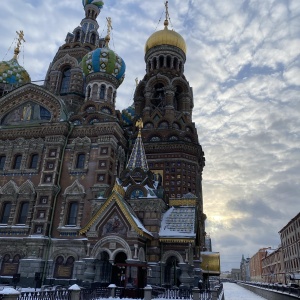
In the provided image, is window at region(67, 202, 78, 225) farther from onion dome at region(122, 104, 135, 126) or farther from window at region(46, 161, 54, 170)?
onion dome at region(122, 104, 135, 126)

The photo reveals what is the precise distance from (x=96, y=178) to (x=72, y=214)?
277 cm

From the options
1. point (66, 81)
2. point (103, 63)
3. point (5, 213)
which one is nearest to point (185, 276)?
point (5, 213)

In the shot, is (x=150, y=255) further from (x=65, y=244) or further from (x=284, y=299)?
(x=284, y=299)

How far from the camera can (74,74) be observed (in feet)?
95.3

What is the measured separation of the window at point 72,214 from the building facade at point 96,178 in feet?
0.22

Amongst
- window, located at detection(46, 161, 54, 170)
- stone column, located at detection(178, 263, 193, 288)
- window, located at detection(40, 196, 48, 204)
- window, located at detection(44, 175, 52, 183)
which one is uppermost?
window, located at detection(46, 161, 54, 170)

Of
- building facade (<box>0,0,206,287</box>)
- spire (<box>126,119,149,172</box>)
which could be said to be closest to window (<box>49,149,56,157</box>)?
building facade (<box>0,0,206,287</box>)

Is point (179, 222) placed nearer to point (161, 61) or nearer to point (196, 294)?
point (196, 294)

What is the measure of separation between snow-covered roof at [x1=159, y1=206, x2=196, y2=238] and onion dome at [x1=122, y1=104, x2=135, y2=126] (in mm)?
13825

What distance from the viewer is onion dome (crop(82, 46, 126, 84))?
26.2 m

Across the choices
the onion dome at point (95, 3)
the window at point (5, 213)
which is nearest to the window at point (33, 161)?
the window at point (5, 213)

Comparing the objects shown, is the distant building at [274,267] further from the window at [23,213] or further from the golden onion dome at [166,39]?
the window at [23,213]

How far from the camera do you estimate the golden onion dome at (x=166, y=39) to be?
33250mm

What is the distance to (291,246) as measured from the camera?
162 ft
